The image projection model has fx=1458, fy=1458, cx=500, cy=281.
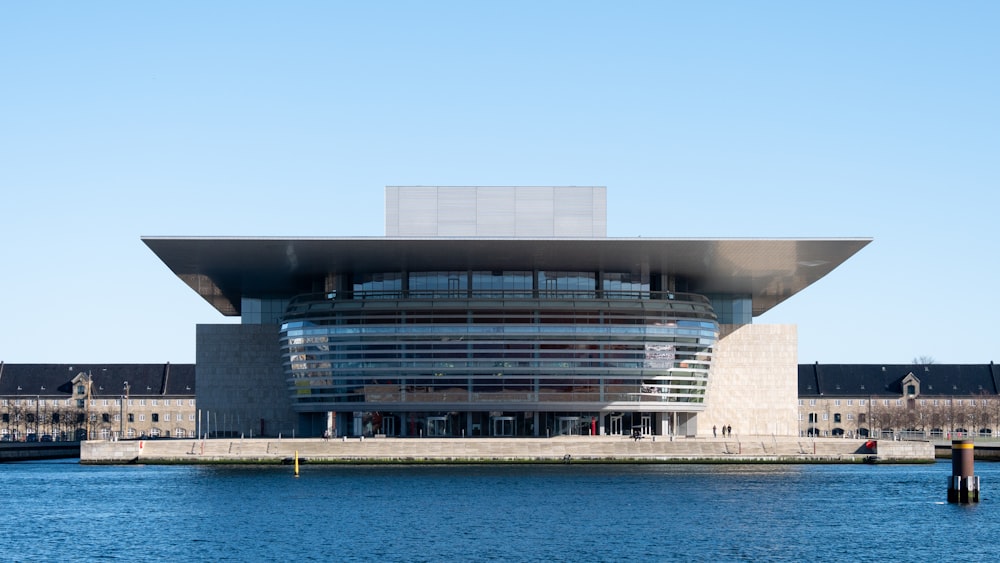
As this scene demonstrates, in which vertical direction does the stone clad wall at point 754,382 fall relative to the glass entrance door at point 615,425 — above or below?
above

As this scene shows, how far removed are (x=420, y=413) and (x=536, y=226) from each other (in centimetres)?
1352

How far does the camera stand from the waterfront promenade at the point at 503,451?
262 ft

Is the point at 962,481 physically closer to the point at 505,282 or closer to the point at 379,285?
the point at 505,282

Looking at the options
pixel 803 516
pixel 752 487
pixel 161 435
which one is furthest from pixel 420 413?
pixel 161 435

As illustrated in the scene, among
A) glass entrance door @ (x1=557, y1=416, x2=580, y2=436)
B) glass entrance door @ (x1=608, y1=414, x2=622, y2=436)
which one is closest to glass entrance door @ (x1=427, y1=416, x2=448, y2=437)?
glass entrance door @ (x1=557, y1=416, x2=580, y2=436)

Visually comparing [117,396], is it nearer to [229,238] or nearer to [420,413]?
[420,413]

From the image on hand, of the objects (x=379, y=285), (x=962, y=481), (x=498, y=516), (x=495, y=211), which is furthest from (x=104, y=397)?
(x=962, y=481)

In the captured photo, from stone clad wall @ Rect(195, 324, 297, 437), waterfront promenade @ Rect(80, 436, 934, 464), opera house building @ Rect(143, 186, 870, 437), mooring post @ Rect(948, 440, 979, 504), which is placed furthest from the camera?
stone clad wall @ Rect(195, 324, 297, 437)

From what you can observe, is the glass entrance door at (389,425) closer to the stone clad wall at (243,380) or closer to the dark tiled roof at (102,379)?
the stone clad wall at (243,380)

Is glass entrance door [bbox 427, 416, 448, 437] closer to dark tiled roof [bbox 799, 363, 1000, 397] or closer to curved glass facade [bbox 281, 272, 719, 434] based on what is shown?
curved glass facade [bbox 281, 272, 719, 434]

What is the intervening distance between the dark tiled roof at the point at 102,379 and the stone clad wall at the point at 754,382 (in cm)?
6152

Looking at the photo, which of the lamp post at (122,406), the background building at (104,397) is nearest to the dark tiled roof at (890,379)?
the background building at (104,397)

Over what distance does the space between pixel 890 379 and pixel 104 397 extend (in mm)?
77416

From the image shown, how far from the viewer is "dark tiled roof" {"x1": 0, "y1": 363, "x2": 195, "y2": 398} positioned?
468 ft
